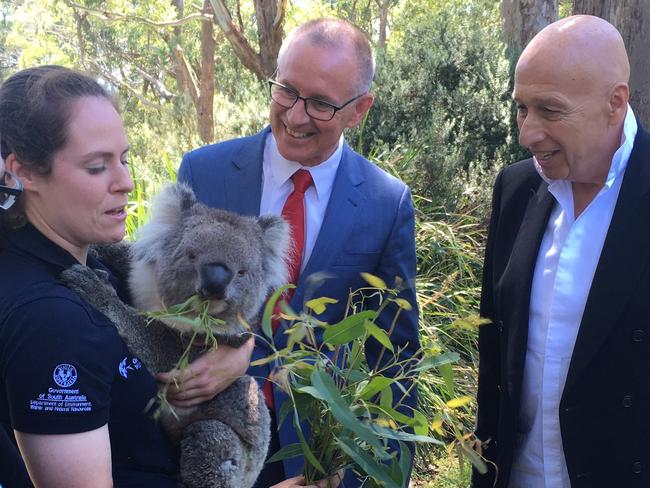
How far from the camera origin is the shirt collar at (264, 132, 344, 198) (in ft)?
8.57

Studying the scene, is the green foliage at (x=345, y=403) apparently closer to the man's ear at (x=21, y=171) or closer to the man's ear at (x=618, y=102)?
the man's ear at (x=21, y=171)

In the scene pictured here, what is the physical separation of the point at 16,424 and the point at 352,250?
139 cm

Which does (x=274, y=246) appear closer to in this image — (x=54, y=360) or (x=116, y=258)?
(x=116, y=258)

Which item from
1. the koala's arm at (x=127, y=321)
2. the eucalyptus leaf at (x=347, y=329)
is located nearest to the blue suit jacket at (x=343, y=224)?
the koala's arm at (x=127, y=321)

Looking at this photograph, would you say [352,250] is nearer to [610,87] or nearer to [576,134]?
[576,134]

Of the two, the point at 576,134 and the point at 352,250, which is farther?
the point at 352,250

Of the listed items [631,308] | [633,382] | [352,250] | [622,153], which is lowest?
[633,382]

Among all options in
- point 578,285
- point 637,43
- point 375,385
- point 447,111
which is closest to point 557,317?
point 578,285

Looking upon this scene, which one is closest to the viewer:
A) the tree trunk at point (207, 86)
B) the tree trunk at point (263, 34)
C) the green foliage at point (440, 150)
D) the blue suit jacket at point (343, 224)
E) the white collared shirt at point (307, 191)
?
the blue suit jacket at point (343, 224)

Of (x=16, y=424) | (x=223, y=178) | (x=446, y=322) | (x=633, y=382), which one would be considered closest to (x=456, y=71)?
(x=446, y=322)

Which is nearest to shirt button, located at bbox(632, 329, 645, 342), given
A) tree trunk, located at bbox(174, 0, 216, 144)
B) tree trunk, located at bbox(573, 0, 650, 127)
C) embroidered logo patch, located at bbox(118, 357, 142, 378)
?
embroidered logo patch, located at bbox(118, 357, 142, 378)

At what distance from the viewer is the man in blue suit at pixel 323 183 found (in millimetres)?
2498

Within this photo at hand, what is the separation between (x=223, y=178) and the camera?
262cm

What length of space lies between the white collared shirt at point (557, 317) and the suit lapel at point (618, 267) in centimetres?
6
